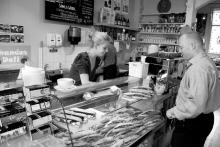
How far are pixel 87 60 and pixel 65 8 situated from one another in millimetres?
2314

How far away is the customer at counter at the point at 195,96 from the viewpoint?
1905 mm

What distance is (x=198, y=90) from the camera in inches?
74.3

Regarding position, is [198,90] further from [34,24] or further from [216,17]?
[216,17]

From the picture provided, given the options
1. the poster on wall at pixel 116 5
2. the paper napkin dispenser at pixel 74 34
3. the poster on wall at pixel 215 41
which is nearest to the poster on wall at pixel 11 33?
the paper napkin dispenser at pixel 74 34

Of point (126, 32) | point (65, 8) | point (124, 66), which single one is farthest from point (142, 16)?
point (65, 8)

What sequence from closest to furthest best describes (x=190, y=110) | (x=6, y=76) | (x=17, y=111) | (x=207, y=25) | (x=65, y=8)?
1. (x=17, y=111)
2. (x=190, y=110)
3. (x=6, y=76)
4. (x=65, y=8)
5. (x=207, y=25)

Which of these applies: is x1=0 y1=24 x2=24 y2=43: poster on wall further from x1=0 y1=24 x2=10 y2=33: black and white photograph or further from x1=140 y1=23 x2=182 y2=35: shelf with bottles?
x1=140 y1=23 x2=182 y2=35: shelf with bottles

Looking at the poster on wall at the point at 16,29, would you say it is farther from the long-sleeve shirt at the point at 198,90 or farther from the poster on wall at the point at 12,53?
the long-sleeve shirt at the point at 198,90

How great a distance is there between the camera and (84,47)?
548cm

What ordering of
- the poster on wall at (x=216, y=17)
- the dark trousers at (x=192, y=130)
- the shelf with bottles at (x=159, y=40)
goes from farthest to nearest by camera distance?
the poster on wall at (x=216, y=17) → the shelf with bottles at (x=159, y=40) → the dark trousers at (x=192, y=130)

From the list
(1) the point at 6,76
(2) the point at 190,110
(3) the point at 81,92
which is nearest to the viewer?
(2) the point at 190,110

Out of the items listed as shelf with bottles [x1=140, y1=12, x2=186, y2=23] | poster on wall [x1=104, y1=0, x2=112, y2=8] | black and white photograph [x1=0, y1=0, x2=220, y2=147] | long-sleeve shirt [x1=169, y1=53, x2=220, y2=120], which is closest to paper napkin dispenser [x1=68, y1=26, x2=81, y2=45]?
black and white photograph [x1=0, y1=0, x2=220, y2=147]

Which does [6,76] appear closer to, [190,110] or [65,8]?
[65,8]

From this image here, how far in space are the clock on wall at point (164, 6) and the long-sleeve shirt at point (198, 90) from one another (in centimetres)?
469
